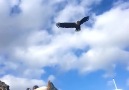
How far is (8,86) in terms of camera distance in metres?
64.3

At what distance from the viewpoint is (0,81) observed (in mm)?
63625

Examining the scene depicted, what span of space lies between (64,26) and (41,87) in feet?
116

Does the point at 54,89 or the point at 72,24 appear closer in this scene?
the point at 72,24

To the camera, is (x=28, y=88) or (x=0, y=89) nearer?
(x=0, y=89)

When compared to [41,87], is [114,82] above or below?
below

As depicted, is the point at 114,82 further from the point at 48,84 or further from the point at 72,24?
the point at 72,24

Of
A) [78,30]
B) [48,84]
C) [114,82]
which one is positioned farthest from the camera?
[48,84]

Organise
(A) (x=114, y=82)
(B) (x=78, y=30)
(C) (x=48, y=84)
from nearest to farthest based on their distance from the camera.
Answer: (B) (x=78, y=30)
(A) (x=114, y=82)
(C) (x=48, y=84)

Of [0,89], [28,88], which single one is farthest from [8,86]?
[28,88]

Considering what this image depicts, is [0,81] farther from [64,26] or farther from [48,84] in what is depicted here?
[64,26]

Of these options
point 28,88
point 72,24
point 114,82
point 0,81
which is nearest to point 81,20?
point 72,24

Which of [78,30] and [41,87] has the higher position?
[41,87]

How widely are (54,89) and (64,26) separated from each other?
109 feet

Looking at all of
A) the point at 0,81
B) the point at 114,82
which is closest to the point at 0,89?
the point at 0,81
